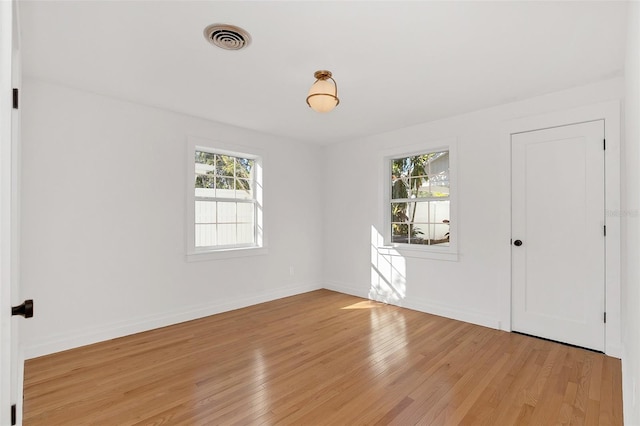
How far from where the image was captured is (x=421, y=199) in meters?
4.48

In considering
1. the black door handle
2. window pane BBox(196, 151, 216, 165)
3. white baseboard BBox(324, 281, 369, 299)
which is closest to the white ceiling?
window pane BBox(196, 151, 216, 165)

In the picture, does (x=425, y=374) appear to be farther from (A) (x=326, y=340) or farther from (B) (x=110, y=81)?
(B) (x=110, y=81)

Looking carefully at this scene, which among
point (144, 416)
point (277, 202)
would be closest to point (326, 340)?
point (144, 416)

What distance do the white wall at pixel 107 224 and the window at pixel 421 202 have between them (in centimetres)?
222

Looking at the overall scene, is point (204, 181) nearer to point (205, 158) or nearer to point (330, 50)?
point (205, 158)

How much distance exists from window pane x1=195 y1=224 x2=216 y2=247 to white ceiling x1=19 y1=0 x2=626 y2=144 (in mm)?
1546

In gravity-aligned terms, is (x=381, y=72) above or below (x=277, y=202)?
above

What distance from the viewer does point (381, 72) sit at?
2.82 meters

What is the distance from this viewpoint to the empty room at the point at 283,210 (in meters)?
2.06

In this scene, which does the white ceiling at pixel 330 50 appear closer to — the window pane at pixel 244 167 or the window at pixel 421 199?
the window at pixel 421 199

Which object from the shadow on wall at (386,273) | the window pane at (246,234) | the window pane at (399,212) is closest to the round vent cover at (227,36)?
the window pane at (246,234)

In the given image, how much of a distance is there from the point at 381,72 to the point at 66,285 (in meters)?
3.60

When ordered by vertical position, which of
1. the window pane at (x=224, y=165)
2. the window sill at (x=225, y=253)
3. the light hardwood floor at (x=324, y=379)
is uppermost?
the window pane at (x=224, y=165)

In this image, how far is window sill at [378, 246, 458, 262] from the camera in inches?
159
